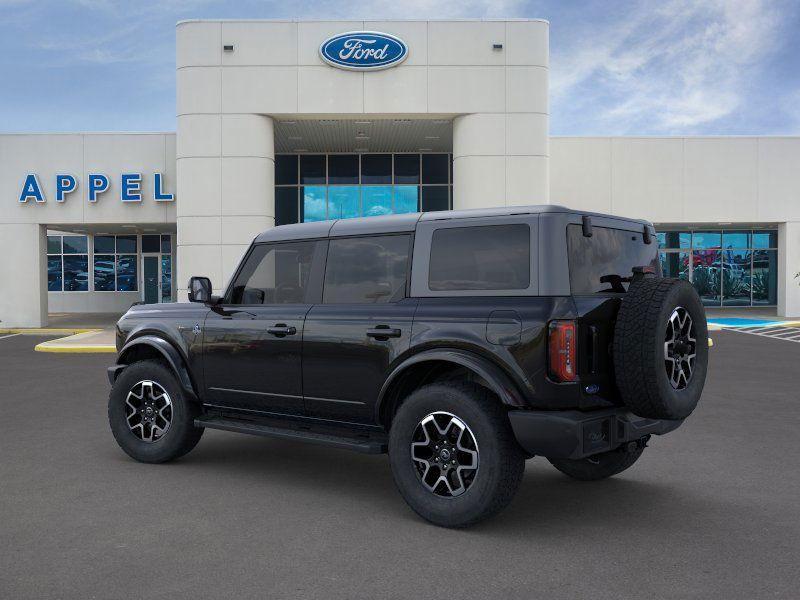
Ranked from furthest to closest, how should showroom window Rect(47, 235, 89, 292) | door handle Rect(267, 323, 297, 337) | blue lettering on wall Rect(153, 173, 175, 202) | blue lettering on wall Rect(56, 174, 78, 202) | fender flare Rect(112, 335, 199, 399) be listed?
showroom window Rect(47, 235, 89, 292)
blue lettering on wall Rect(56, 174, 78, 202)
blue lettering on wall Rect(153, 173, 175, 202)
fender flare Rect(112, 335, 199, 399)
door handle Rect(267, 323, 297, 337)

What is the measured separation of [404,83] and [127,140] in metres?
9.54

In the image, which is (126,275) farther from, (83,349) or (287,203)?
(83,349)

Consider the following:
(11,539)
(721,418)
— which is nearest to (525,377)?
(11,539)

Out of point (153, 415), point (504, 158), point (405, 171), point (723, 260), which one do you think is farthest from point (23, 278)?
point (723, 260)

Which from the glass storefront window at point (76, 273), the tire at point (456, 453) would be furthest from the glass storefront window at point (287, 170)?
the tire at point (456, 453)

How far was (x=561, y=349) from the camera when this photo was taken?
4242 millimetres

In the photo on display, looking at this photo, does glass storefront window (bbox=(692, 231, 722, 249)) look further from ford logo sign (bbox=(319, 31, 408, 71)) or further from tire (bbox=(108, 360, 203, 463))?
tire (bbox=(108, 360, 203, 463))

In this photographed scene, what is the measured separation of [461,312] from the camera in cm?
463

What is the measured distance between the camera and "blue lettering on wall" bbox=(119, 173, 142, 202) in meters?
23.1

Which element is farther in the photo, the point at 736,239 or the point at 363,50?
the point at 736,239

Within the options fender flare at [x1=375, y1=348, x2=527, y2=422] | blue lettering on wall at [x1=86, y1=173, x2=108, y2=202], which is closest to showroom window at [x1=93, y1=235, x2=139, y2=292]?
blue lettering on wall at [x1=86, y1=173, x2=108, y2=202]

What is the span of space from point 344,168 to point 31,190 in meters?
9.99

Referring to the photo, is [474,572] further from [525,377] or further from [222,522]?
[222,522]

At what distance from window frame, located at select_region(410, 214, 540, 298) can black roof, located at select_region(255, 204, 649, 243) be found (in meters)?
0.03
